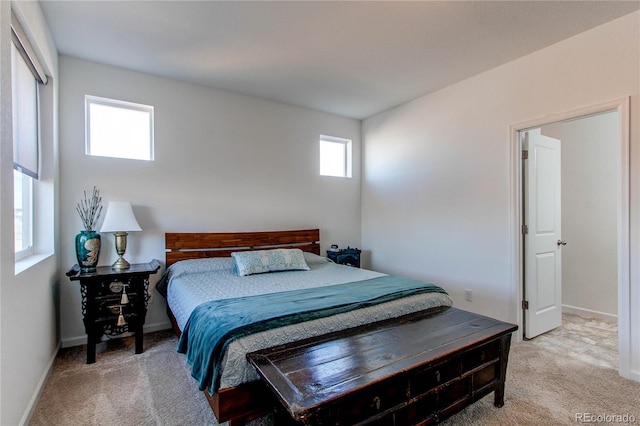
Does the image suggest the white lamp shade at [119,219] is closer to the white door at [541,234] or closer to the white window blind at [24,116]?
the white window blind at [24,116]

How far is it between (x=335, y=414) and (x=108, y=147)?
10.5 ft

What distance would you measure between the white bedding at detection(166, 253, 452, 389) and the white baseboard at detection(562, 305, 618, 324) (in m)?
2.52

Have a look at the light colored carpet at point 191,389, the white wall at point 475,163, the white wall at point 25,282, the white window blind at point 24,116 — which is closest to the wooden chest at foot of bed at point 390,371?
the light colored carpet at point 191,389

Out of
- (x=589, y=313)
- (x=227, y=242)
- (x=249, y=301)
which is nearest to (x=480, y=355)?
(x=249, y=301)

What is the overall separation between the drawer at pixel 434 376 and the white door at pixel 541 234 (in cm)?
182

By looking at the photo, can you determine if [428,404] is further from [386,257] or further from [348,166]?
[348,166]

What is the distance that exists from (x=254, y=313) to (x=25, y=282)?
134 centimetres

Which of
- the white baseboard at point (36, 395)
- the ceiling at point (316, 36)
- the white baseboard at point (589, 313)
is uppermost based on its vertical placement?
the ceiling at point (316, 36)

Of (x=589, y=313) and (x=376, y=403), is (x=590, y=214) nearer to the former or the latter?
(x=589, y=313)

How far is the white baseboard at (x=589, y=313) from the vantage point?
3510 millimetres

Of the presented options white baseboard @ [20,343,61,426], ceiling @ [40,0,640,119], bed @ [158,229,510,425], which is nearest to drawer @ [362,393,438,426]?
bed @ [158,229,510,425]

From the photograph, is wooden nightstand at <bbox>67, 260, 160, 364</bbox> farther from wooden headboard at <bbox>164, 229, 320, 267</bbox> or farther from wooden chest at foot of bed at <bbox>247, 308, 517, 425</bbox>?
wooden chest at foot of bed at <bbox>247, 308, 517, 425</bbox>

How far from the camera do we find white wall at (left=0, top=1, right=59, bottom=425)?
1.43 metres

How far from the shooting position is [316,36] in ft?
8.23
